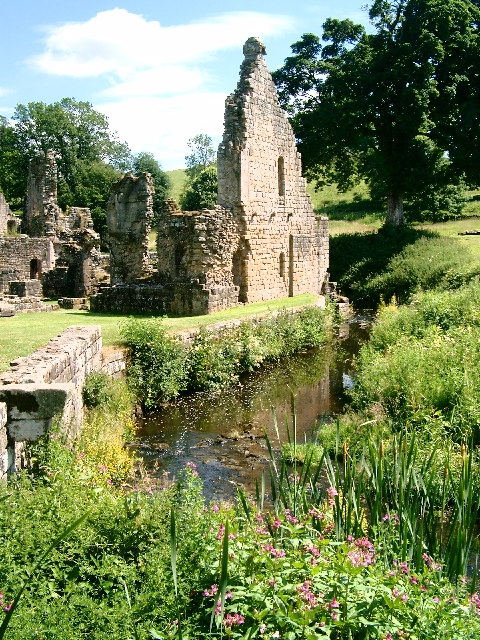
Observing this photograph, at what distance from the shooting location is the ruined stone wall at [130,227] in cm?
2211

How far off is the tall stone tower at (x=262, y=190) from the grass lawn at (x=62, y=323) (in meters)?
1.22

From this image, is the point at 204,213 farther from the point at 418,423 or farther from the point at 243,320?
the point at 418,423

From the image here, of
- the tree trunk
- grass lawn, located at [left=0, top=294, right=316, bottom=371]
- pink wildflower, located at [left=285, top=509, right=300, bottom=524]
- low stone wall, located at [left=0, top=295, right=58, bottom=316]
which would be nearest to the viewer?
pink wildflower, located at [left=285, top=509, right=300, bottom=524]

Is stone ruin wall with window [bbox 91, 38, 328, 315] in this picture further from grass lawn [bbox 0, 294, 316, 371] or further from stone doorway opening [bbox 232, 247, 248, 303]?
grass lawn [bbox 0, 294, 316, 371]

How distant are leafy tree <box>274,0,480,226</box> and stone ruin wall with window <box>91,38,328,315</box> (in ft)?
25.5

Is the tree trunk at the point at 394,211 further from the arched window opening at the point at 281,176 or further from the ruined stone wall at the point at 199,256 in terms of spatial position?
the ruined stone wall at the point at 199,256

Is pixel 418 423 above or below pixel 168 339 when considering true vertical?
below

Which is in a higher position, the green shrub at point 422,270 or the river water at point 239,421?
the green shrub at point 422,270

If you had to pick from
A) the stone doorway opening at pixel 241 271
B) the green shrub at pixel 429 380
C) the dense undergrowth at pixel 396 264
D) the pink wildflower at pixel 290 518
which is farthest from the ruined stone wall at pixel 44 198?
the pink wildflower at pixel 290 518

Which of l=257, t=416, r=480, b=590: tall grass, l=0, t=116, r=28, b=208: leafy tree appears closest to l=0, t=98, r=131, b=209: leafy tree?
l=0, t=116, r=28, b=208: leafy tree

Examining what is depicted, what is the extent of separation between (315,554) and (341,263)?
89.8ft

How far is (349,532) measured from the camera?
5406 millimetres

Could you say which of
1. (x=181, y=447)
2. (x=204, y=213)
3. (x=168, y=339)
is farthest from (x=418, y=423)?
(x=204, y=213)

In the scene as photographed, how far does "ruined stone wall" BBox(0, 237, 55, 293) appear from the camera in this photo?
27812mm
